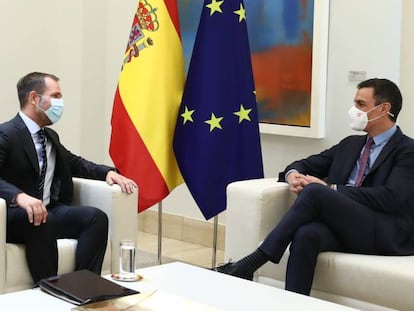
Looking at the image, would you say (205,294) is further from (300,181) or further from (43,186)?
(43,186)

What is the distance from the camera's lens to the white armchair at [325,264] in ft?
9.51

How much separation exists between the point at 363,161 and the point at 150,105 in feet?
4.17

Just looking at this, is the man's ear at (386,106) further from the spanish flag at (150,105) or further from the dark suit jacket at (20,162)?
the dark suit jacket at (20,162)

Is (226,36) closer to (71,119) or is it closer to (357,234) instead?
(357,234)

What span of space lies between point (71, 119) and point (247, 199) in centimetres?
268

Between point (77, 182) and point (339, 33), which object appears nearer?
point (77, 182)

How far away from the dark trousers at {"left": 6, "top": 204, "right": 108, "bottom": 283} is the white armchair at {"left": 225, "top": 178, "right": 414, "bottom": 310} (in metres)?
0.65

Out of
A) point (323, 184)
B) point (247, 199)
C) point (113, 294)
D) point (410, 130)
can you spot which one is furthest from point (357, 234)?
point (113, 294)

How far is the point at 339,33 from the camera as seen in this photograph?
4.28 meters

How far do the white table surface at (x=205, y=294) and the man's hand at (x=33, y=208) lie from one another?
0.68m

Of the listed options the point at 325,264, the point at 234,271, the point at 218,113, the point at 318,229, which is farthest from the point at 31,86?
the point at 325,264

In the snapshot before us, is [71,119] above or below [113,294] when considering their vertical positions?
above

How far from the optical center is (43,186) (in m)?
3.54

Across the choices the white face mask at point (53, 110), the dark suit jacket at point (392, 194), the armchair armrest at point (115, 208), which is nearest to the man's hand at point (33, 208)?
the armchair armrest at point (115, 208)
